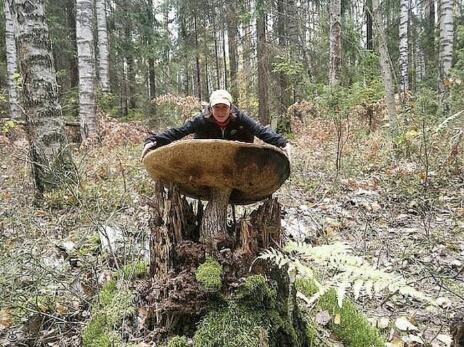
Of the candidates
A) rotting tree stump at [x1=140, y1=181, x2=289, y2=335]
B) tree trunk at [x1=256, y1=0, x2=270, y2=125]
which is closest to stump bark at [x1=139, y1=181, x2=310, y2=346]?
rotting tree stump at [x1=140, y1=181, x2=289, y2=335]

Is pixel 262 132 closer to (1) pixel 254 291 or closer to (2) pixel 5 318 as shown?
(1) pixel 254 291

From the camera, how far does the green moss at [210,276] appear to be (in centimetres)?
207

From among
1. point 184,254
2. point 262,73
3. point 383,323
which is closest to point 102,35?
point 262,73

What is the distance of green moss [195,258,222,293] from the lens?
2.07 metres

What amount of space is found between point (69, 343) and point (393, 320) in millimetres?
2362

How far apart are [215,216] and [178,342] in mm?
758

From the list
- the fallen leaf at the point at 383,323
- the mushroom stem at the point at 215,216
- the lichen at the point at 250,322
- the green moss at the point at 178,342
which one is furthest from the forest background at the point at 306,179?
the lichen at the point at 250,322

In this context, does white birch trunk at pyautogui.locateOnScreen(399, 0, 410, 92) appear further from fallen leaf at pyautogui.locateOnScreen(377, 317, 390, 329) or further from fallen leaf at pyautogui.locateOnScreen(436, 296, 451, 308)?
fallen leaf at pyautogui.locateOnScreen(377, 317, 390, 329)

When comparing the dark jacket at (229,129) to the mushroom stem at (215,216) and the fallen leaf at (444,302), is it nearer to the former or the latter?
the mushroom stem at (215,216)

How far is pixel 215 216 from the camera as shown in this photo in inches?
96.3

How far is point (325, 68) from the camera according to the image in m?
14.6

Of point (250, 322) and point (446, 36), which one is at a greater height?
point (446, 36)

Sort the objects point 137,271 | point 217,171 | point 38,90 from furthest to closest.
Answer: point 38,90, point 137,271, point 217,171

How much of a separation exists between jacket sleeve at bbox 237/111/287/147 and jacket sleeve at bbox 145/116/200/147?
359 millimetres
